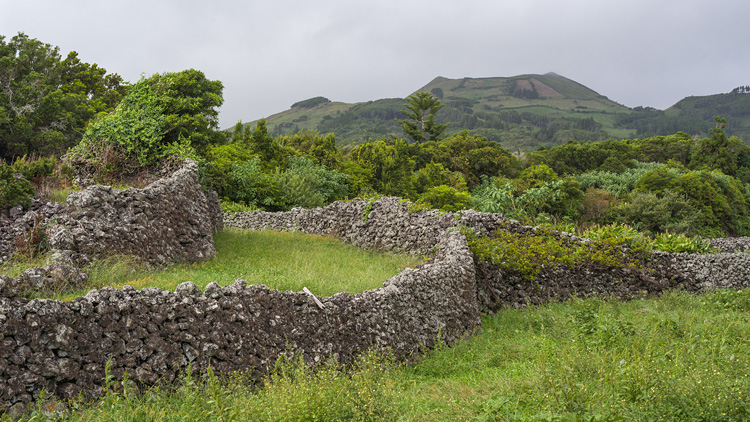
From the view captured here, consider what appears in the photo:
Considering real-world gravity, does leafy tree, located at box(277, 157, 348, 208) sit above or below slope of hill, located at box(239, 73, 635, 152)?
below

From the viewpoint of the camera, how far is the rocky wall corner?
28.9ft

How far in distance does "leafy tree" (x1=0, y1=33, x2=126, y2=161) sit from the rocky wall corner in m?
7.12

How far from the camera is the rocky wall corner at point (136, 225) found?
882cm

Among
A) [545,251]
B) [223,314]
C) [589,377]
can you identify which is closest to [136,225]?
[223,314]

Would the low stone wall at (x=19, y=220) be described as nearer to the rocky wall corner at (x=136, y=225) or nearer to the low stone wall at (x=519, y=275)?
the rocky wall corner at (x=136, y=225)

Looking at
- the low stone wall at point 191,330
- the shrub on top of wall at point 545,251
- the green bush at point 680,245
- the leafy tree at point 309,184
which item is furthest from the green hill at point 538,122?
the low stone wall at point 191,330

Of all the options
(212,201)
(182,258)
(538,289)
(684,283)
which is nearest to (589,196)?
(684,283)

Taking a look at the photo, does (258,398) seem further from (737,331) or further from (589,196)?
(589,196)

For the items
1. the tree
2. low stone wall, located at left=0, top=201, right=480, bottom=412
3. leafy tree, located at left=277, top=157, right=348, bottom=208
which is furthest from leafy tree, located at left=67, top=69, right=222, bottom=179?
the tree

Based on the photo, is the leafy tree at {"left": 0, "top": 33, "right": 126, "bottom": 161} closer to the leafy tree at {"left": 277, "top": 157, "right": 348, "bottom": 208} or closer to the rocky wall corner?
the rocky wall corner

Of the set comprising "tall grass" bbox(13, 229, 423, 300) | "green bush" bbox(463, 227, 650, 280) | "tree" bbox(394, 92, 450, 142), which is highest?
"tree" bbox(394, 92, 450, 142)

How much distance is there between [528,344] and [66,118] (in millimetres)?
20144

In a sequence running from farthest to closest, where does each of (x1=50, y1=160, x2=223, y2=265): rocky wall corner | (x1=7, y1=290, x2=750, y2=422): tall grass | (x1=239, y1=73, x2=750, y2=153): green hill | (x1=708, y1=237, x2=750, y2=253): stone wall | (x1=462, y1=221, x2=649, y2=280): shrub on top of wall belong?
(x1=239, y1=73, x2=750, y2=153): green hill, (x1=708, y1=237, x2=750, y2=253): stone wall, (x1=462, y1=221, x2=649, y2=280): shrub on top of wall, (x1=50, y1=160, x2=223, y2=265): rocky wall corner, (x1=7, y1=290, x2=750, y2=422): tall grass

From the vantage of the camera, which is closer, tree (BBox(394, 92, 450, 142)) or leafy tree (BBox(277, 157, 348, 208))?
leafy tree (BBox(277, 157, 348, 208))
